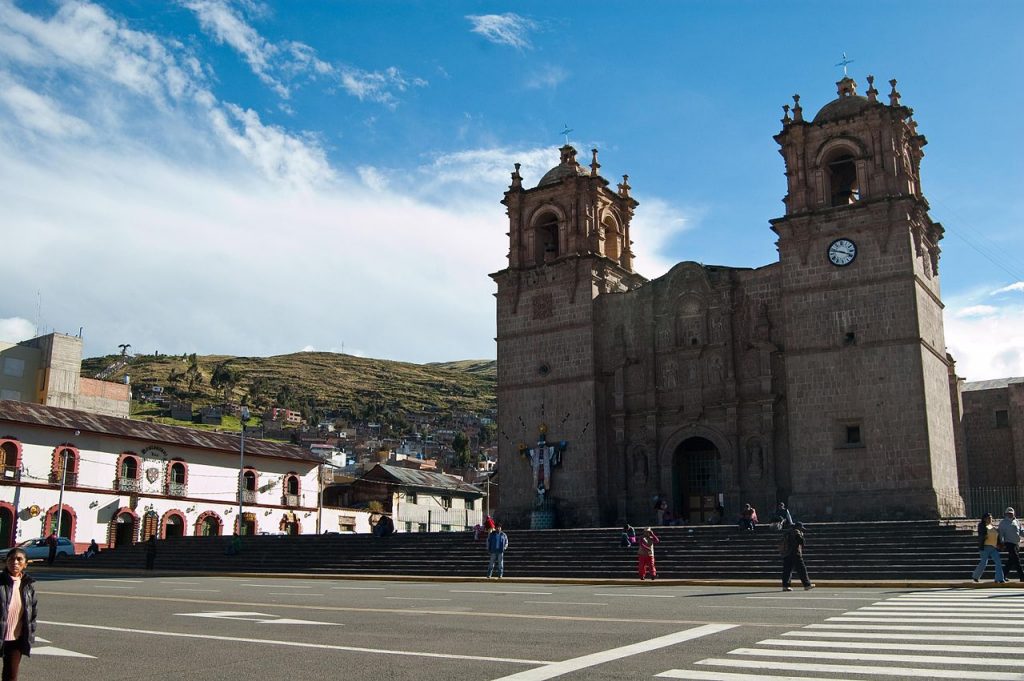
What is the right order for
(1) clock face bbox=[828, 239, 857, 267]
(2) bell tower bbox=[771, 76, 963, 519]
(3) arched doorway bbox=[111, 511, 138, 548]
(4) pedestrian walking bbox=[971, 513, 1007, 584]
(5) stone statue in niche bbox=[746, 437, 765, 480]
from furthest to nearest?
(3) arched doorway bbox=[111, 511, 138, 548], (5) stone statue in niche bbox=[746, 437, 765, 480], (1) clock face bbox=[828, 239, 857, 267], (2) bell tower bbox=[771, 76, 963, 519], (4) pedestrian walking bbox=[971, 513, 1007, 584]

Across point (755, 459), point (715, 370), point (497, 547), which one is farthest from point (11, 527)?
point (755, 459)

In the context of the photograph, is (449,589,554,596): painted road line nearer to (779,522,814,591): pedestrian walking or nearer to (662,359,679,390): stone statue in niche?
(779,522,814,591): pedestrian walking

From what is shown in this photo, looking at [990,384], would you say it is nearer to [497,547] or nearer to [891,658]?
[497,547]

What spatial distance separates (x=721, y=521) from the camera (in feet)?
117

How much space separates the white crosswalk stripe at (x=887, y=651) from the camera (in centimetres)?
847

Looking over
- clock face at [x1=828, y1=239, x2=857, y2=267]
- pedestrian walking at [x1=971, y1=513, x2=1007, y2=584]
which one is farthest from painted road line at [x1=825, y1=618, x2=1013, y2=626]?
clock face at [x1=828, y1=239, x2=857, y2=267]

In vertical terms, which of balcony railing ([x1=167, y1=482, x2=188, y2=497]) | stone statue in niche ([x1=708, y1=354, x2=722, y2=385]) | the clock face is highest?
the clock face

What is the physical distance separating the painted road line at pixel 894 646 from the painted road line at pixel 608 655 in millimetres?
1014

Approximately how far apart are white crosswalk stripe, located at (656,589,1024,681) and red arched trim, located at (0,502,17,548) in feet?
133

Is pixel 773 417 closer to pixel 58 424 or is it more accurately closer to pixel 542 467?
pixel 542 467

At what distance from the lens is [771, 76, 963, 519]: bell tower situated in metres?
32.7

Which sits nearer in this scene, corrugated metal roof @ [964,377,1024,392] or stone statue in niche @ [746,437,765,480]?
stone statue in niche @ [746,437,765,480]

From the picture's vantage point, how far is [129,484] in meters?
49.0

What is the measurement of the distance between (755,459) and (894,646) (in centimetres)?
2638
